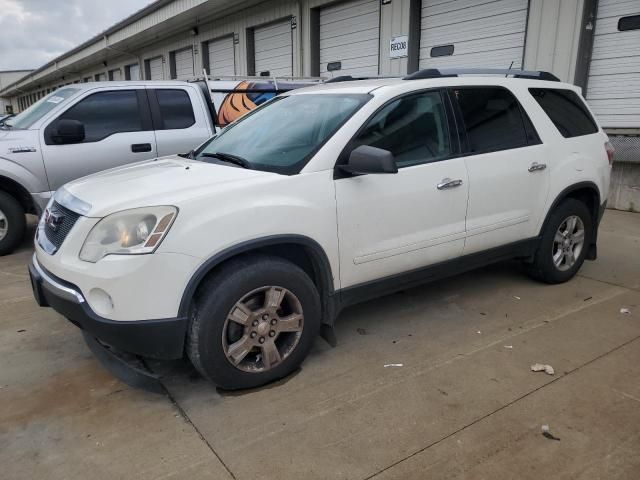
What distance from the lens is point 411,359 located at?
3.35 m

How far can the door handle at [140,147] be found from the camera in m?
6.06

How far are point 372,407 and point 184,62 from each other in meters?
19.5

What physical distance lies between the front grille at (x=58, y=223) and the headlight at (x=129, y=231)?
264 millimetres

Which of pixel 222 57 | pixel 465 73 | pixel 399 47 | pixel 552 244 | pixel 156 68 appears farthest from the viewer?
pixel 156 68

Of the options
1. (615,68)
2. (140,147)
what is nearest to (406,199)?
(140,147)

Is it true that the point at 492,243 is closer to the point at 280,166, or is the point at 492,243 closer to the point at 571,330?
the point at 571,330

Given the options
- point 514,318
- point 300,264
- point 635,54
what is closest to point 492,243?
point 514,318

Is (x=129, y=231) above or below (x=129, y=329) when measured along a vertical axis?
above

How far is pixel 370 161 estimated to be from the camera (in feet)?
9.71

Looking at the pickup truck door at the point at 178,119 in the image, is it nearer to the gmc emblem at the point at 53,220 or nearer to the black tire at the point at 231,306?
the gmc emblem at the point at 53,220

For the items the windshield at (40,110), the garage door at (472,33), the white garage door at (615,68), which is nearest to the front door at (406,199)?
the windshield at (40,110)

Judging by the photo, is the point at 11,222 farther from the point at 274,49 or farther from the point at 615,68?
the point at 274,49

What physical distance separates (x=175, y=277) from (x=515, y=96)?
10.2 feet

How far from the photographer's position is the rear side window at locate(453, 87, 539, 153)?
3.78 meters
